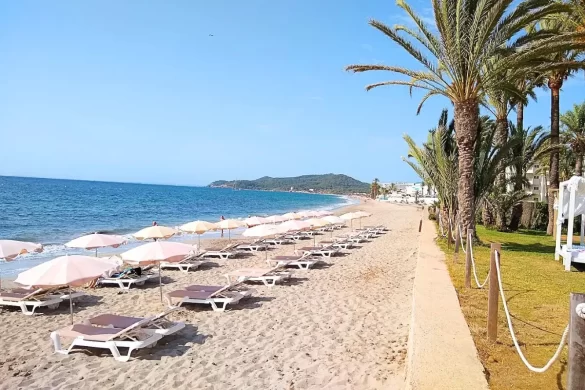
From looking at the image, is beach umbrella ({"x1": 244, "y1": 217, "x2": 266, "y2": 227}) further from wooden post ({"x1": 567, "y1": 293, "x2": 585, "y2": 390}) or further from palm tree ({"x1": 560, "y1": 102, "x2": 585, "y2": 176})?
palm tree ({"x1": 560, "y1": 102, "x2": 585, "y2": 176})

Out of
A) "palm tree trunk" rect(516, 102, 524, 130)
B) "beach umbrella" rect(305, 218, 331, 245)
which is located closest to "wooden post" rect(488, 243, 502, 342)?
"beach umbrella" rect(305, 218, 331, 245)

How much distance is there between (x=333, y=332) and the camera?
7008mm

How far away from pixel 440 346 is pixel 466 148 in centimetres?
1038

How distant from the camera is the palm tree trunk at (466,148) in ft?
44.6

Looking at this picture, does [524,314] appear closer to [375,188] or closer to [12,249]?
[12,249]

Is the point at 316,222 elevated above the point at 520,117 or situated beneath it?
situated beneath

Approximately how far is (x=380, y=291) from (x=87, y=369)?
6.14m

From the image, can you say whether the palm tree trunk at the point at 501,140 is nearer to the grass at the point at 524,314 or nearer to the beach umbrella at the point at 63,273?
the grass at the point at 524,314

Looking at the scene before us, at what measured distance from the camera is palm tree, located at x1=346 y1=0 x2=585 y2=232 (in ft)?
39.4

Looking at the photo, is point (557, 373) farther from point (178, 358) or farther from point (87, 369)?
point (87, 369)

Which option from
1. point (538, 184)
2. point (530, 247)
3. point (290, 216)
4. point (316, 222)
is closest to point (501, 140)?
point (530, 247)

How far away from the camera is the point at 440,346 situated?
4.77m

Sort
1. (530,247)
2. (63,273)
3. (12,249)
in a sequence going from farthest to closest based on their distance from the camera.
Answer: (530,247), (12,249), (63,273)

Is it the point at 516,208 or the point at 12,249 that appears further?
the point at 516,208
